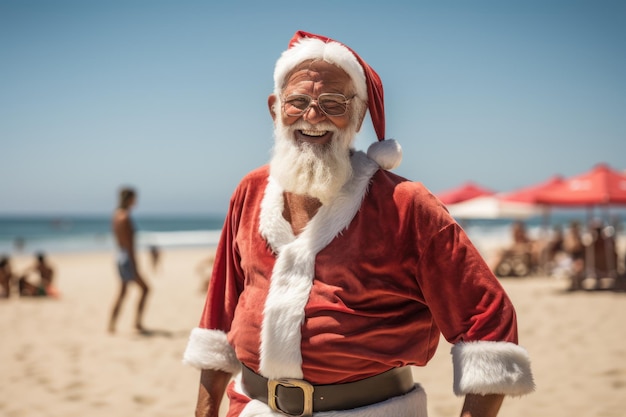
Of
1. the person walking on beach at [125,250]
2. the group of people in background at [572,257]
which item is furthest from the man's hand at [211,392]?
the group of people in background at [572,257]

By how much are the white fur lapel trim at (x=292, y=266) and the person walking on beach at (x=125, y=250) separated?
577 centimetres

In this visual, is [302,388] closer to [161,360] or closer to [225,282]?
[225,282]

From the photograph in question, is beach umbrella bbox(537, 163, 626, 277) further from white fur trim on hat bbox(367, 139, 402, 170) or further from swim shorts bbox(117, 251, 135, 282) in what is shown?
white fur trim on hat bbox(367, 139, 402, 170)

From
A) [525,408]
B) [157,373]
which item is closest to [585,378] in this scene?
[525,408]

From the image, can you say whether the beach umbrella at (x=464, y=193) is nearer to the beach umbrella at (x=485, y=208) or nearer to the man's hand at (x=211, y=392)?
the beach umbrella at (x=485, y=208)

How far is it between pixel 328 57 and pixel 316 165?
0.33m

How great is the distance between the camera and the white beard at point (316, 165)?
161 cm

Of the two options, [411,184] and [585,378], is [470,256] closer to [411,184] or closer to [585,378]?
[411,184]

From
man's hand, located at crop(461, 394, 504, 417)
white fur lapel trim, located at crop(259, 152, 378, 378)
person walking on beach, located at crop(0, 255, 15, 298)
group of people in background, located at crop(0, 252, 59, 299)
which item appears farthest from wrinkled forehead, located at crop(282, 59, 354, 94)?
person walking on beach, located at crop(0, 255, 15, 298)

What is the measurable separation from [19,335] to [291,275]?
6.79 m

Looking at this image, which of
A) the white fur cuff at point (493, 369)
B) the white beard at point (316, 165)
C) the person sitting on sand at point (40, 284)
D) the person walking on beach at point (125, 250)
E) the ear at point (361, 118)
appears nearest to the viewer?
the white fur cuff at point (493, 369)

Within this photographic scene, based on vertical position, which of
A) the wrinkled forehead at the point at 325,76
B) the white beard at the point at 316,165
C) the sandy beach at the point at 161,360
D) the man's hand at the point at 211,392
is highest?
the wrinkled forehead at the point at 325,76

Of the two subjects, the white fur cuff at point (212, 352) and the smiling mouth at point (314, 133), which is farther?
the white fur cuff at point (212, 352)

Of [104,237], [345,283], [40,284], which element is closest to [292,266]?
[345,283]
